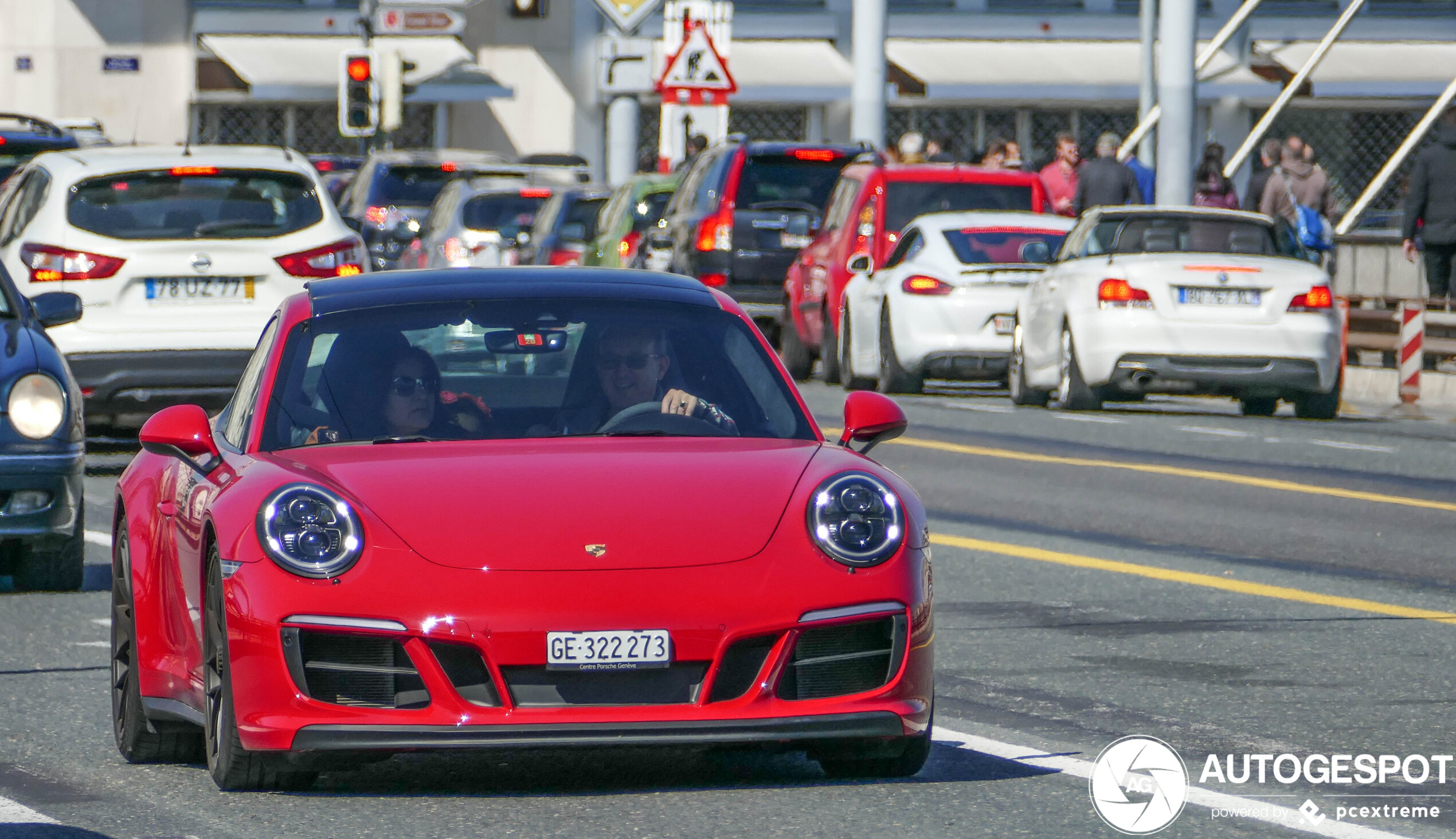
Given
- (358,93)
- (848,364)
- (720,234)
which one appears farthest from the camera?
(358,93)

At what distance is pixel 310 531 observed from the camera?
20.3 ft

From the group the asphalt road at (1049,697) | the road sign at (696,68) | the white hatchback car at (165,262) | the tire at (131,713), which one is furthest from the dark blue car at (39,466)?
the road sign at (696,68)

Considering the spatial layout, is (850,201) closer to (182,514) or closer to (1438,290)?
(1438,290)

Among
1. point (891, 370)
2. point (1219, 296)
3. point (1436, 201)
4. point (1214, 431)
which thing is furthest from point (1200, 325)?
point (1436, 201)

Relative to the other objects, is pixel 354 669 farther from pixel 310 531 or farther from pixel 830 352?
pixel 830 352

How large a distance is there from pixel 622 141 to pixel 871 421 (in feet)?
95.3

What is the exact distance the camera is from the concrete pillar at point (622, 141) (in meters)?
34.9

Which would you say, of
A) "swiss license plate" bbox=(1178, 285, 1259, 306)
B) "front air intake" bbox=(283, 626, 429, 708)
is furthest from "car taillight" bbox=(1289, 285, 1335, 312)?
"front air intake" bbox=(283, 626, 429, 708)

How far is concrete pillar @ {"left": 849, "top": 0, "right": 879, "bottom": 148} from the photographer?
34.0m

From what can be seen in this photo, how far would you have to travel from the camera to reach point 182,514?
267 inches

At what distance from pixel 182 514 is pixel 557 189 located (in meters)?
24.0

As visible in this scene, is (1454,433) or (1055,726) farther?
(1454,433)

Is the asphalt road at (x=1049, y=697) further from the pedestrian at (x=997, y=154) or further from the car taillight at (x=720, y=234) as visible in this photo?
the pedestrian at (x=997, y=154)

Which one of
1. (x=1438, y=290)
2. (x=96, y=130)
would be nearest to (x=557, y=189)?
(x=96, y=130)
